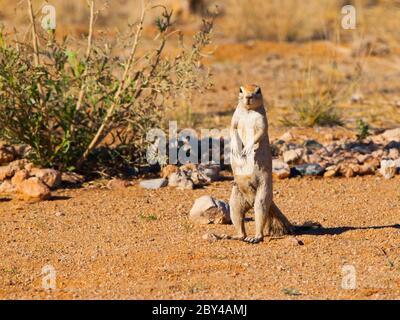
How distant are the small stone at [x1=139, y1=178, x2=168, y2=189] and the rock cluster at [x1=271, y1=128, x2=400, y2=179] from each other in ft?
3.56

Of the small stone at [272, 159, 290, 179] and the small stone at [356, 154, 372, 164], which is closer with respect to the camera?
→ the small stone at [272, 159, 290, 179]

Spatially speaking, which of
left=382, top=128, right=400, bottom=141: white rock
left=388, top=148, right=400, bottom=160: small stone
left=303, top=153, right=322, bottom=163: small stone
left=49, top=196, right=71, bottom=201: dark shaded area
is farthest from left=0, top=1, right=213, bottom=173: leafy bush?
left=382, top=128, right=400, bottom=141: white rock

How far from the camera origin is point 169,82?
8719mm

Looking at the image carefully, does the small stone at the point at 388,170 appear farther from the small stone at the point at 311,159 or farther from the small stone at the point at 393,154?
the small stone at the point at 311,159

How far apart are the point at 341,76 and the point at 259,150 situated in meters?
7.53

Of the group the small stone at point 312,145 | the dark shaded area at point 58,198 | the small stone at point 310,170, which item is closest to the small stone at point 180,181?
the dark shaded area at point 58,198

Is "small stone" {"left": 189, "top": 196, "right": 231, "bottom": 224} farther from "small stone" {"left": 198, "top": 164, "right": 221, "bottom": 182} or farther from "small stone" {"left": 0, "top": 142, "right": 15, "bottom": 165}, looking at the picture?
"small stone" {"left": 0, "top": 142, "right": 15, "bottom": 165}

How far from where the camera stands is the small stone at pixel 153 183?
8766 millimetres

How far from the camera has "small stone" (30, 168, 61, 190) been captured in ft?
28.5

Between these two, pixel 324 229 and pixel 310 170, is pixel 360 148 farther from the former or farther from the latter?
pixel 324 229

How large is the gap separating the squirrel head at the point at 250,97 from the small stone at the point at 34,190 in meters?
2.38

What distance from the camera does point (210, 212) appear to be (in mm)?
7480

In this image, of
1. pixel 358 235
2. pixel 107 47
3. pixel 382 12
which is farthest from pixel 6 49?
pixel 382 12

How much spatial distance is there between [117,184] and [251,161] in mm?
2323
